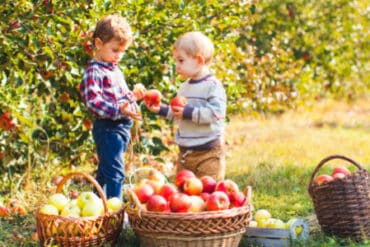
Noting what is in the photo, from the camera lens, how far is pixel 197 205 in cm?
369

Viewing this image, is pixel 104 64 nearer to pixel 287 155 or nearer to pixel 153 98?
pixel 153 98

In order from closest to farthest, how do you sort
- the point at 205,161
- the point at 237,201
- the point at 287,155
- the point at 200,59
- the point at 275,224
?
the point at 237,201
the point at 275,224
the point at 200,59
the point at 205,161
the point at 287,155

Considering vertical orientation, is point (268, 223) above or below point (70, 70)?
below

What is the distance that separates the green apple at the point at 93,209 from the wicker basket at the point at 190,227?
226 mm

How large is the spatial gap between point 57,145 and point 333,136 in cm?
370

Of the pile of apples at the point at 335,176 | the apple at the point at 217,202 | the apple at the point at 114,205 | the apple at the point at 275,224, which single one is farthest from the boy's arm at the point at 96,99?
the pile of apples at the point at 335,176

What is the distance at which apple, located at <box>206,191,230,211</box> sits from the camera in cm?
364

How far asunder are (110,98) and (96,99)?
0.41 feet

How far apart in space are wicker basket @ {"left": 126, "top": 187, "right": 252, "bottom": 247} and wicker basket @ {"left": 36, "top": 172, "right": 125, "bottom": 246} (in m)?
0.19

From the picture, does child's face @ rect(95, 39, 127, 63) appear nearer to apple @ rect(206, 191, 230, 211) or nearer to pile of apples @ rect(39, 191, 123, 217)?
pile of apples @ rect(39, 191, 123, 217)

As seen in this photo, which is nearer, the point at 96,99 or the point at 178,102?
the point at 178,102

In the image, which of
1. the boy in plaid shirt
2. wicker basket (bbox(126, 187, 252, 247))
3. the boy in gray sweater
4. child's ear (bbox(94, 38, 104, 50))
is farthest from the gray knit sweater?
wicker basket (bbox(126, 187, 252, 247))

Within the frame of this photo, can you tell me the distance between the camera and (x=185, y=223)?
11.7ft

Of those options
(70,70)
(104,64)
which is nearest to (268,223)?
(104,64)
